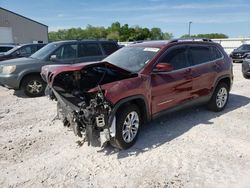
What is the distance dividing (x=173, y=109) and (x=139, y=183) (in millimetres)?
2029

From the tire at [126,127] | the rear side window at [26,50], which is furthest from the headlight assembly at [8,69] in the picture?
the tire at [126,127]

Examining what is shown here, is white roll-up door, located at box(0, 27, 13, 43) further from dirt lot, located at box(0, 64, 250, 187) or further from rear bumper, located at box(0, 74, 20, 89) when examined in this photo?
dirt lot, located at box(0, 64, 250, 187)

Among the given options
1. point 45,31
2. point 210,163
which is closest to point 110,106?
point 210,163

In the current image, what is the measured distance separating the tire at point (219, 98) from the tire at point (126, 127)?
2.46 meters

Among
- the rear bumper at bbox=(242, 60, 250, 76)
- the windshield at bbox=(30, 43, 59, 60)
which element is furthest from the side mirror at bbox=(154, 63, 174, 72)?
the rear bumper at bbox=(242, 60, 250, 76)

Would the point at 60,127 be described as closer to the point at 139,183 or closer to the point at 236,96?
the point at 139,183

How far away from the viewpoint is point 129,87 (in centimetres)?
409

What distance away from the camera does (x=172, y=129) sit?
16.7ft

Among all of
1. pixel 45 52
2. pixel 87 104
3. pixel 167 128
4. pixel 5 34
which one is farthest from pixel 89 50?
pixel 5 34

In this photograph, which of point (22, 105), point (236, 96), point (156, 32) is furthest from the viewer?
point (156, 32)

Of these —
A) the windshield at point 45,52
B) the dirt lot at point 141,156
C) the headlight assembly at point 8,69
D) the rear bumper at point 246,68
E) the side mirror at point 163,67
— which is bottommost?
the dirt lot at point 141,156

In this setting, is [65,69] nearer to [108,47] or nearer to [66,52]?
[66,52]

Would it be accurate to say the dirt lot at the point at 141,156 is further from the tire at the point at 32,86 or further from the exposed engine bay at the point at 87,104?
the tire at the point at 32,86

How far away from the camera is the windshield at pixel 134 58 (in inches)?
184
